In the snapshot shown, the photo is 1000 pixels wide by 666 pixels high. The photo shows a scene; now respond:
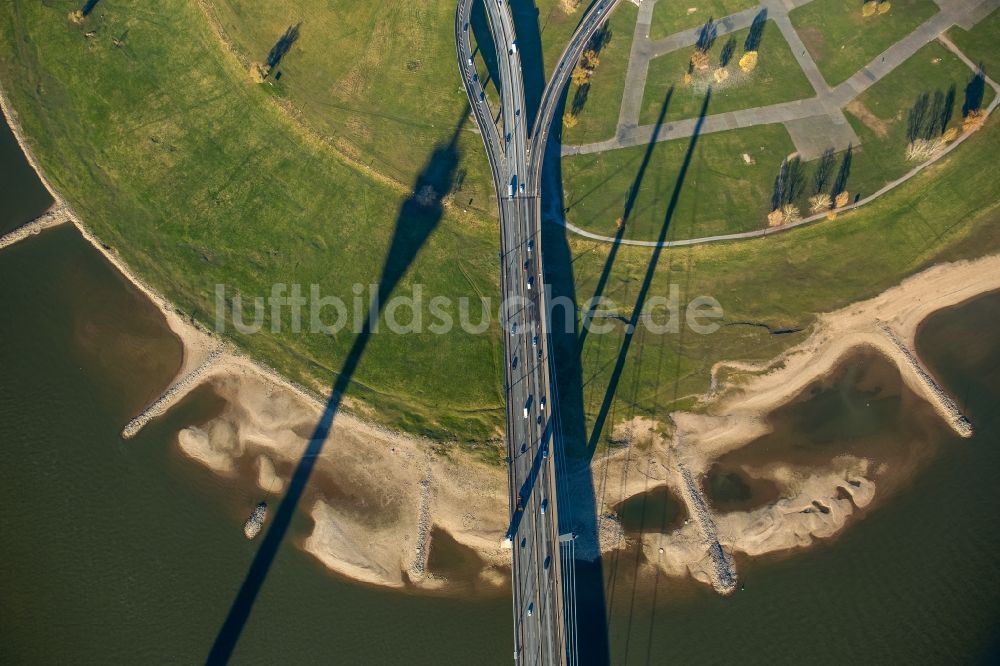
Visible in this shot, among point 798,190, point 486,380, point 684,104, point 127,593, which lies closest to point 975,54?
point 798,190

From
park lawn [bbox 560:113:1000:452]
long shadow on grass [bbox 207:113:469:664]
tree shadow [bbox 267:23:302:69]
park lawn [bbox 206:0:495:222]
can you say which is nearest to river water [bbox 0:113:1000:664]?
long shadow on grass [bbox 207:113:469:664]

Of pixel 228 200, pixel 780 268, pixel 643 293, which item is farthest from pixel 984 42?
pixel 228 200

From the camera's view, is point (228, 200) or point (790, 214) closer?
point (790, 214)

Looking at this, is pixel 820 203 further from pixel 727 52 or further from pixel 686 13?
pixel 686 13

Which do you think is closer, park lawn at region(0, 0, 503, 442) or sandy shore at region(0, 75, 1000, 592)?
sandy shore at region(0, 75, 1000, 592)

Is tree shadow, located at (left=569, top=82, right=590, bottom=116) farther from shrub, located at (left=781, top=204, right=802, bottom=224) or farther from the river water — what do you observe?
the river water

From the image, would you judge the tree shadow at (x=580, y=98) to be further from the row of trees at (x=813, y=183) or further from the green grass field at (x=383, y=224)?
the row of trees at (x=813, y=183)
